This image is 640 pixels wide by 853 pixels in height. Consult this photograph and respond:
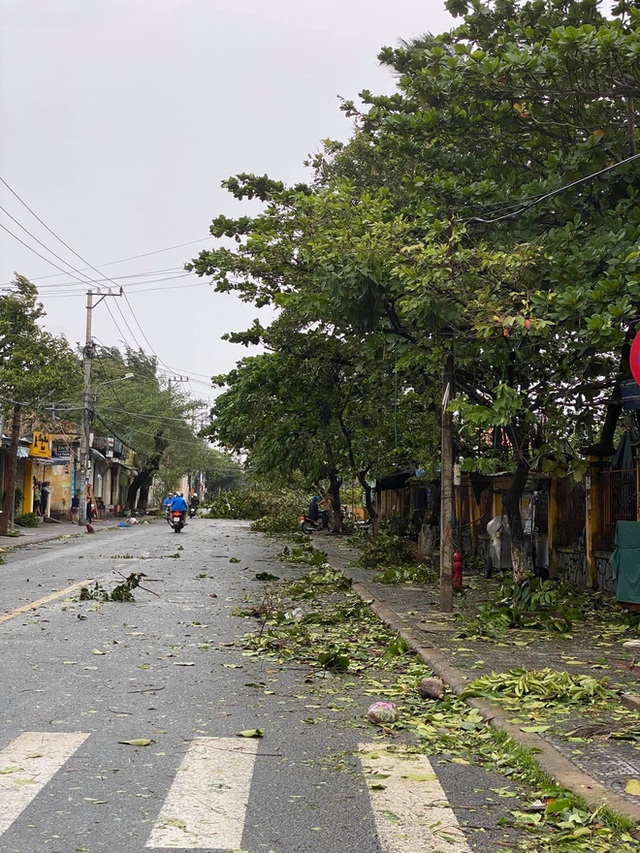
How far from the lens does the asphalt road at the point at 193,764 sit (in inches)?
183

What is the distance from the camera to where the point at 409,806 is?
516 centimetres

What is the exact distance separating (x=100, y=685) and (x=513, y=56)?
28.5 ft

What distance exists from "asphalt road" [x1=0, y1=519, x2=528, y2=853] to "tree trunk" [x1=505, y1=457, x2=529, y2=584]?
15.8 ft

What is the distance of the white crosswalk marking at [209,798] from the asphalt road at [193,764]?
1 centimetres

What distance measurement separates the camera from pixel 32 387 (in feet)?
96.7

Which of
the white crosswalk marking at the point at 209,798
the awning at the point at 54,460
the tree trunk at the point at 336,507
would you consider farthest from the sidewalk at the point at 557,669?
the awning at the point at 54,460

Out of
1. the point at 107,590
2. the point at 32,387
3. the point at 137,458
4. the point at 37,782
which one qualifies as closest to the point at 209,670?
the point at 37,782

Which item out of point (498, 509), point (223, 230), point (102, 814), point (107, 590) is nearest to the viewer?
point (102, 814)

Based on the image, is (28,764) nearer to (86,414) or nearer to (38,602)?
(38,602)

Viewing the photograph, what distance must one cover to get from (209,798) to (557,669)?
5125 millimetres

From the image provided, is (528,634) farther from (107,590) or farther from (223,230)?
(223,230)

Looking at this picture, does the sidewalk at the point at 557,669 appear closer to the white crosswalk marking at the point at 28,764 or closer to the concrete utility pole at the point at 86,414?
the white crosswalk marking at the point at 28,764

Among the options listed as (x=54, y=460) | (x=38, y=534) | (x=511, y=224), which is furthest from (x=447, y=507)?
(x=54, y=460)

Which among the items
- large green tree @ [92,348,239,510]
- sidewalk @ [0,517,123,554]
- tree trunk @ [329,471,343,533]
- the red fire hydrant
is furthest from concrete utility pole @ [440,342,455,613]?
large green tree @ [92,348,239,510]
